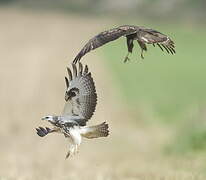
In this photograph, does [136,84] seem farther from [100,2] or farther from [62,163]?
[100,2]

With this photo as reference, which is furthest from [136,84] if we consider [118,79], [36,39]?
[36,39]

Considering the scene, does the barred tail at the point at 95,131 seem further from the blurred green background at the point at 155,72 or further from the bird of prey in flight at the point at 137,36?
the blurred green background at the point at 155,72

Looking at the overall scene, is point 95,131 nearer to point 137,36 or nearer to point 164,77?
point 137,36

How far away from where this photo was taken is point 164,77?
26.6 metres

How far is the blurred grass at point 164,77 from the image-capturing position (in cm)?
2075

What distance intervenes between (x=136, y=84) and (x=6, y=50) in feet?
26.1

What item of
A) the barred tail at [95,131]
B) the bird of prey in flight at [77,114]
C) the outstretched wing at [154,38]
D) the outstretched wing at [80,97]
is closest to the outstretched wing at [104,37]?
the outstretched wing at [154,38]

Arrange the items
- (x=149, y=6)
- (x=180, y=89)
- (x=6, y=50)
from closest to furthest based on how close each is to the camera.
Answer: (x=180, y=89) → (x=6, y=50) → (x=149, y=6)

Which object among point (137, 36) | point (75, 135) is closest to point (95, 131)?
point (75, 135)

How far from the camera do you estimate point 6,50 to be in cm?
3167

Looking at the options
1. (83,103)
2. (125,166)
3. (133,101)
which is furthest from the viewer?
(133,101)

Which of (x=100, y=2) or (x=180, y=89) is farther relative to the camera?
(x=100, y=2)

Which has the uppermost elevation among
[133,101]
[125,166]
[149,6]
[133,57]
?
[149,6]

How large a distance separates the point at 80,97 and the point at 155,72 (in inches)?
772
